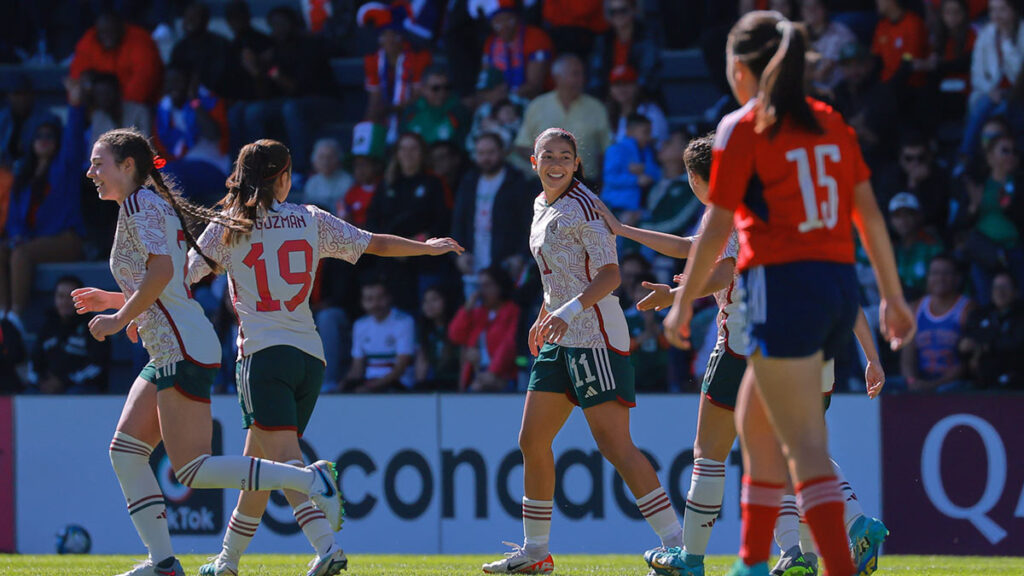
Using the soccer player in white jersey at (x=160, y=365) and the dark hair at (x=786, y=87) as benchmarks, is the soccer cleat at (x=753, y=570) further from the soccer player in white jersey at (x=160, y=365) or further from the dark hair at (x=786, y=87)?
the soccer player in white jersey at (x=160, y=365)

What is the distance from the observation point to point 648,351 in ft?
36.3

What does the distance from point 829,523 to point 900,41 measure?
352 inches

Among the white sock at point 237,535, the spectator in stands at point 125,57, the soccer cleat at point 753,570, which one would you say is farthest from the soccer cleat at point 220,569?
the spectator in stands at point 125,57

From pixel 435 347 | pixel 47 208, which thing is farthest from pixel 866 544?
pixel 47 208

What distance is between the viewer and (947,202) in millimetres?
11789

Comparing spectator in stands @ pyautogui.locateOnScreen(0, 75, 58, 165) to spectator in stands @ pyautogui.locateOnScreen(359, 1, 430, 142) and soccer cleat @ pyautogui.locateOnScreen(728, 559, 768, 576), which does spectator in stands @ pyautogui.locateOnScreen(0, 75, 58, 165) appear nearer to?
spectator in stands @ pyautogui.locateOnScreen(359, 1, 430, 142)

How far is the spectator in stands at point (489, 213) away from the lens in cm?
1220

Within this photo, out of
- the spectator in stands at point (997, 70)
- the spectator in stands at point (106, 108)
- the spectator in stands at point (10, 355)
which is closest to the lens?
the spectator in stands at point (997, 70)

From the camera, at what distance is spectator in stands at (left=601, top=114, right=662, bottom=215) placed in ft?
40.3

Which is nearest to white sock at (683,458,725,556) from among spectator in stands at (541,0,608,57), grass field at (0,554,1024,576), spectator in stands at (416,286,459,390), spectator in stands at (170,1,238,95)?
grass field at (0,554,1024,576)

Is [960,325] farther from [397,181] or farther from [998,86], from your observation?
[397,181]

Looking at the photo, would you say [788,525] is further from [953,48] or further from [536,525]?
[953,48]

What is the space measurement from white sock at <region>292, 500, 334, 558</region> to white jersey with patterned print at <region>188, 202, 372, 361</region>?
2.32 feet

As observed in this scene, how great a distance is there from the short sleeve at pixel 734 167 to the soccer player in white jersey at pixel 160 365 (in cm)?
234
